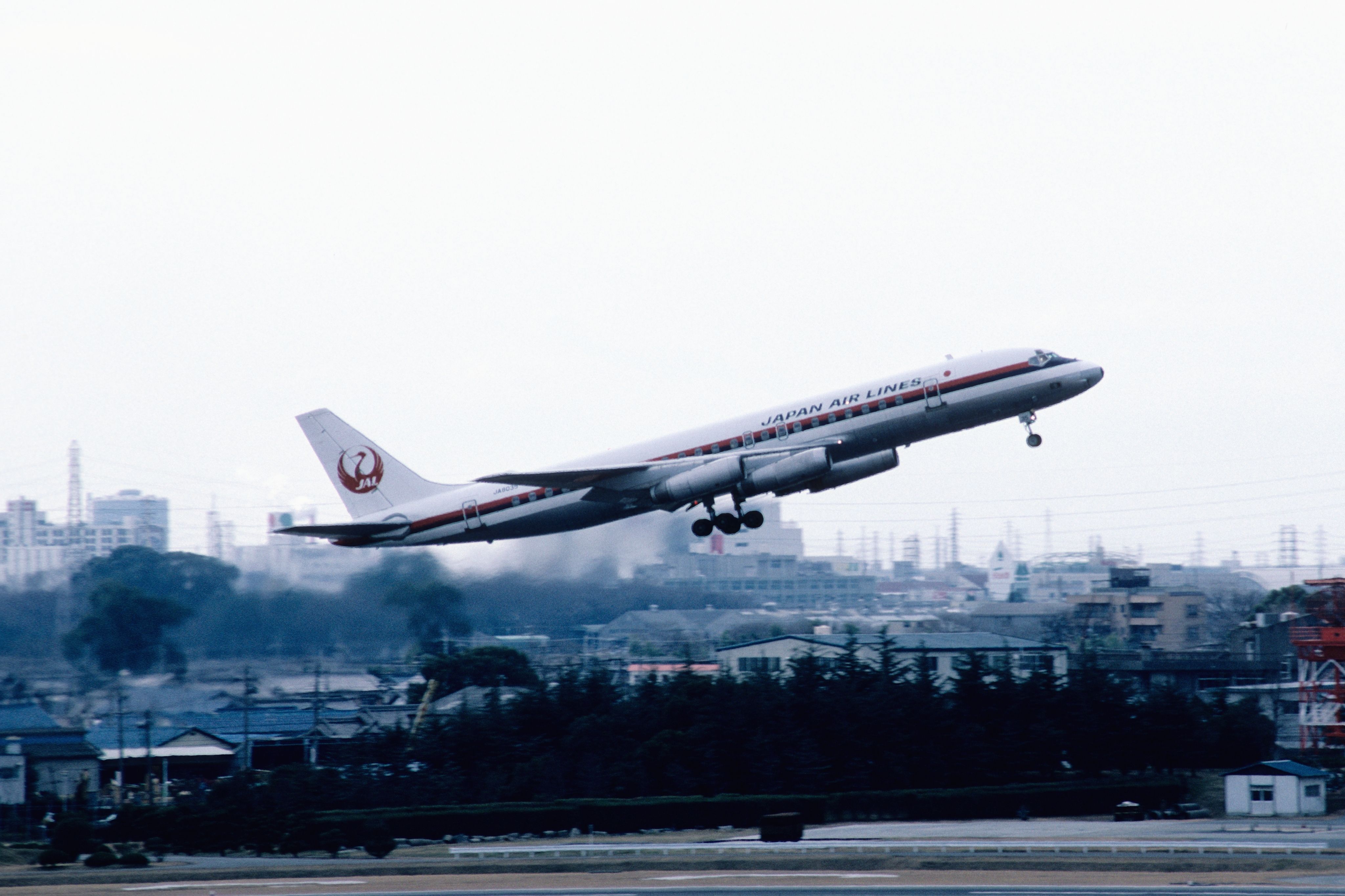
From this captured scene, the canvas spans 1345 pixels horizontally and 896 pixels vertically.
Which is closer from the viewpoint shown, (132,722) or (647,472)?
(647,472)

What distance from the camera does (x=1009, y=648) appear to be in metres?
Answer: 77.5

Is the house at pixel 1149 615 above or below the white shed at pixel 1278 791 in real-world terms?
above

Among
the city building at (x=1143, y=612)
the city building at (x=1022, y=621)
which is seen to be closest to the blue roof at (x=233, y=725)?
the city building at (x=1022, y=621)

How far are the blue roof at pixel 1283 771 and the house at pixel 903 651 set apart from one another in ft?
60.7

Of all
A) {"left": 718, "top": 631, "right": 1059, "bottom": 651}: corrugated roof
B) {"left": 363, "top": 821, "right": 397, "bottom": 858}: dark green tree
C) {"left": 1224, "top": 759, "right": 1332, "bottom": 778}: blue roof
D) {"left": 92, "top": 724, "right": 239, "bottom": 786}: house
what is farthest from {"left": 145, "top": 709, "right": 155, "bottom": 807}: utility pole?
{"left": 1224, "top": 759, "right": 1332, "bottom": 778}: blue roof

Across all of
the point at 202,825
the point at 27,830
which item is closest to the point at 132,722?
the point at 27,830

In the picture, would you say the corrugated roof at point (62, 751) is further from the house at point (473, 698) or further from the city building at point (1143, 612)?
the city building at point (1143, 612)

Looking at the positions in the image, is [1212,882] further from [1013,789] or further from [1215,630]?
[1215,630]

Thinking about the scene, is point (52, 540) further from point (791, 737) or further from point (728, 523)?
point (728, 523)

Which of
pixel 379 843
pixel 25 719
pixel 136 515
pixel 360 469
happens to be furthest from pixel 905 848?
pixel 136 515

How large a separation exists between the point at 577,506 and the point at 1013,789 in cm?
2330

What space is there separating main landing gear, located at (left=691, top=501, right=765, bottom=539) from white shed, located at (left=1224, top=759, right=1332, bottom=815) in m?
22.4

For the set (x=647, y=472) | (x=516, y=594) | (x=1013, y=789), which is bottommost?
(x=1013, y=789)

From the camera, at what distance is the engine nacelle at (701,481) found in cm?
4219
